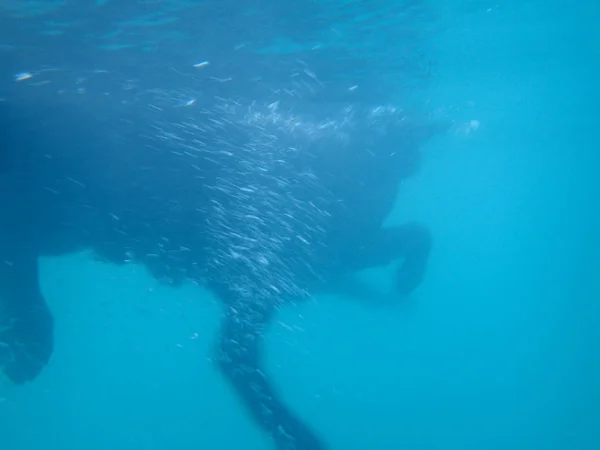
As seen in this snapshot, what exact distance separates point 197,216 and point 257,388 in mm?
4342

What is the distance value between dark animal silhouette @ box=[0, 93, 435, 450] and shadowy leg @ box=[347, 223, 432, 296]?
0.04 metres

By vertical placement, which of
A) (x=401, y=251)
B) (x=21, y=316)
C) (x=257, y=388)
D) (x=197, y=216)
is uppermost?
(x=197, y=216)

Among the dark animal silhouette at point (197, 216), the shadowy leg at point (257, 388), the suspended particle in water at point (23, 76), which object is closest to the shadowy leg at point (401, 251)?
the dark animal silhouette at point (197, 216)

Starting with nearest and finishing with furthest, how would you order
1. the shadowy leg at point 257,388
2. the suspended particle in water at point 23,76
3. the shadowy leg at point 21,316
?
the shadowy leg at point 21,316
the shadowy leg at point 257,388
the suspended particle in water at point 23,76

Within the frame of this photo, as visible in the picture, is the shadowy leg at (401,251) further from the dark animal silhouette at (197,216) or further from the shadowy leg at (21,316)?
the shadowy leg at (21,316)

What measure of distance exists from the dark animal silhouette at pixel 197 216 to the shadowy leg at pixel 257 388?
3 centimetres

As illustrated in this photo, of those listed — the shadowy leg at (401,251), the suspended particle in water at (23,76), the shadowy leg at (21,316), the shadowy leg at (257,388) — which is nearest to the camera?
the shadowy leg at (21,316)

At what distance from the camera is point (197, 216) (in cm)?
1110

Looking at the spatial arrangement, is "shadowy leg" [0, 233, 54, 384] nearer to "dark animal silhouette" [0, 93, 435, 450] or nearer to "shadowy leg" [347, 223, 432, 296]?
"dark animal silhouette" [0, 93, 435, 450]

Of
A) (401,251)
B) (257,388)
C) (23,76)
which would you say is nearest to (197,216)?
(257,388)

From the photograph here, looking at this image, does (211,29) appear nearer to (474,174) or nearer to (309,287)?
(309,287)

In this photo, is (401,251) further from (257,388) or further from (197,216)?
(197,216)

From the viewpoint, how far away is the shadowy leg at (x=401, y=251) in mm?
13439

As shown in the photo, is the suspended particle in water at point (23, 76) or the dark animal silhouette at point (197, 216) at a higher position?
the suspended particle in water at point (23, 76)
